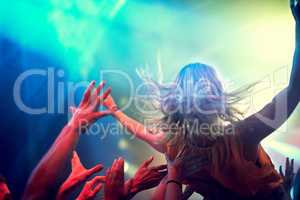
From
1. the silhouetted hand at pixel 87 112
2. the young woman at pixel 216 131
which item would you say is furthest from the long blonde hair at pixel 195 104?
the silhouetted hand at pixel 87 112

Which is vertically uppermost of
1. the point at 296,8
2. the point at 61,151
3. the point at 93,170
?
the point at 296,8

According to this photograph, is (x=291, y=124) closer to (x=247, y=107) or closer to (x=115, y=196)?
(x=247, y=107)

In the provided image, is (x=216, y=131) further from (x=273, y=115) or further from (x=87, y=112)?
(x=87, y=112)

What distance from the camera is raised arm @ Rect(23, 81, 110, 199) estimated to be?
251 centimetres

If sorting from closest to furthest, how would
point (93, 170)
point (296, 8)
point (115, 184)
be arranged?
point (296, 8) → point (115, 184) → point (93, 170)

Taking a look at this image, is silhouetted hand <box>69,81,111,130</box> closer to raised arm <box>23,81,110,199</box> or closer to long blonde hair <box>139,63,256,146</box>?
raised arm <box>23,81,110,199</box>

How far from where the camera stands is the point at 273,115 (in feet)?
8.02

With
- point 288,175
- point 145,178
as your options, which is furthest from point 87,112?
point 288,175

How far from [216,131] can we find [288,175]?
52 cm

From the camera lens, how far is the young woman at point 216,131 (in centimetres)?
244

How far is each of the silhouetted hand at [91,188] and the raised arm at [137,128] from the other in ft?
1.18

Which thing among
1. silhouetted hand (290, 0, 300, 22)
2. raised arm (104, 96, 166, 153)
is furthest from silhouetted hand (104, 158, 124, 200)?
silhouetted hand (290, 0, 300, 22)

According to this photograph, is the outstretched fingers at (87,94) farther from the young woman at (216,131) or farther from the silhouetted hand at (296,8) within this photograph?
the silhouetted hand at (296,8)

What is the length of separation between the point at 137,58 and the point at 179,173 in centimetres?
81
